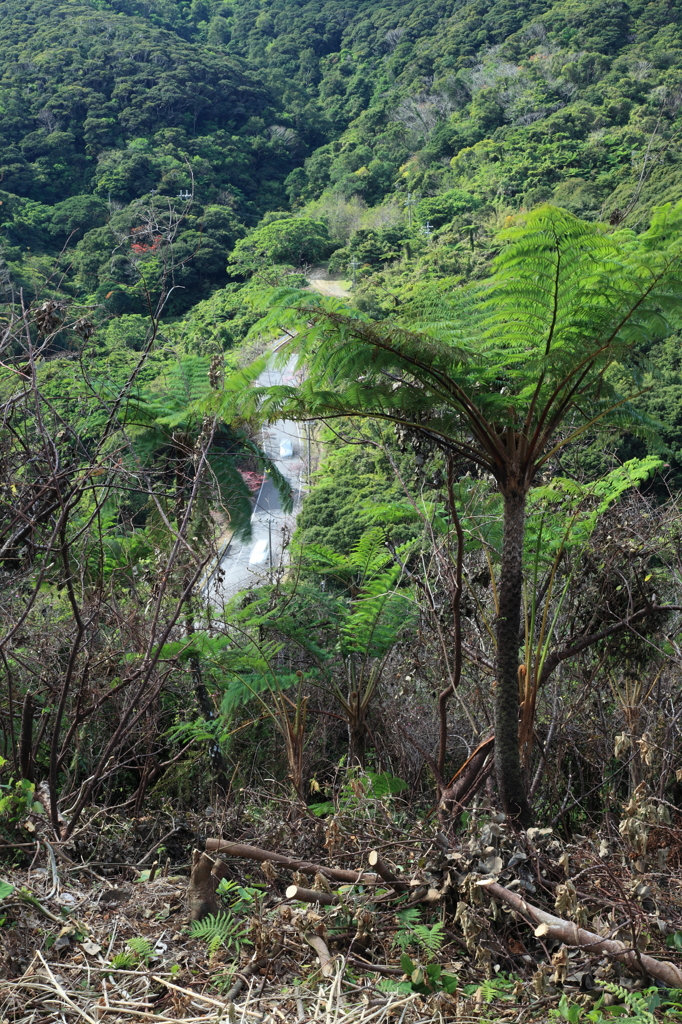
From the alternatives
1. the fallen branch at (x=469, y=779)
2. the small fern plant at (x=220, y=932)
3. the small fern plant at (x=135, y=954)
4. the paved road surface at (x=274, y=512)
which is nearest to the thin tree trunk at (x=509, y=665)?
the fallen branch at (x=469, y=779)

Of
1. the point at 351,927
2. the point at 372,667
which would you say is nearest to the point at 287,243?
the point at 372,667

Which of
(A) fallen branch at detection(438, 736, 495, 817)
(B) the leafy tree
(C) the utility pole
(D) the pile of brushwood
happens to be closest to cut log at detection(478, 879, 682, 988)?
(D) the pile of brushwood

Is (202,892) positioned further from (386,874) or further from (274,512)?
(274,512)

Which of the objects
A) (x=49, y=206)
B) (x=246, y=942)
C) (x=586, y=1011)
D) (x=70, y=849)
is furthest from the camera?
(x=49, y=206)

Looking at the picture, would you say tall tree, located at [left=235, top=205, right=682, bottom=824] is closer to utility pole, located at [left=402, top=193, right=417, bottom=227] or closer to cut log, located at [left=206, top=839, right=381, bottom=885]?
cut log, located at [left=206, top=839, right=381, bottom=885]

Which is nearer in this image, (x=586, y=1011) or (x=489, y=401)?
(x=586, y=1011)

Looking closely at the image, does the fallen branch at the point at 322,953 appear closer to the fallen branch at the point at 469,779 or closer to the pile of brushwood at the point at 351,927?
the pile of brushwood at the point at 351,927

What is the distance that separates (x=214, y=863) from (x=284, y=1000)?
21.5 inches

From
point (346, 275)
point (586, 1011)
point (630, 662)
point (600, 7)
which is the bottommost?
point (586, 1011)

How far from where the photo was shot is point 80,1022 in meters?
1.96

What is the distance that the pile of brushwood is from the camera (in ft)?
6.53

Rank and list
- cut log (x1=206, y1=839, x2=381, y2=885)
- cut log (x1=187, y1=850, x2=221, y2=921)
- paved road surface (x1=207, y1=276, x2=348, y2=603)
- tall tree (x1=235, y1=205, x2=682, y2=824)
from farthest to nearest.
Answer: paved road surface (x1=207, y1=276, x2=348, y2=603) < tall tree (x1=235, y1=205, x2=682, y2=824) < cut log (x1=206, y1=839, x2=381, y2=885) < cut log (x1=187, y1=850, x2=221, y2=921)

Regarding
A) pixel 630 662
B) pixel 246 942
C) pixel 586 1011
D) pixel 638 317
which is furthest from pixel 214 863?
pixel 638 317

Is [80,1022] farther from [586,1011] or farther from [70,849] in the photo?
[586,1011]
